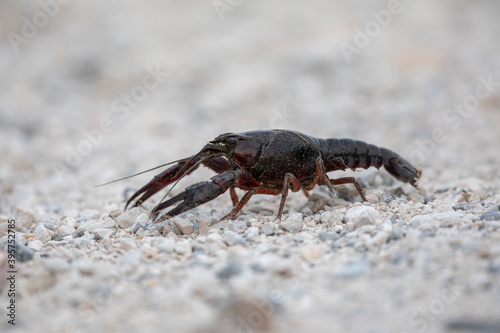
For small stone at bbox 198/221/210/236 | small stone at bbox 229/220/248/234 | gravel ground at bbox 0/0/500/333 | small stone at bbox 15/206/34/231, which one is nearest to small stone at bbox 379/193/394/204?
gravel ground at bbox 0/0/500/333

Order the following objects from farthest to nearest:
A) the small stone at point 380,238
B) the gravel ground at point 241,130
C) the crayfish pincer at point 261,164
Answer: the crayfish pincer at point 261,164 < the small stone at point 380,238 < the gravel ground at point 241,130

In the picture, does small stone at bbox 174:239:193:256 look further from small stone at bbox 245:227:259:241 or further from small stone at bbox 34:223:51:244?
small stone at bbox 34:223:51:244

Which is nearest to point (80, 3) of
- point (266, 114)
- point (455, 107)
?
point (266, 114)

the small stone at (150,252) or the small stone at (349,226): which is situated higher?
the small stone at (349,226)

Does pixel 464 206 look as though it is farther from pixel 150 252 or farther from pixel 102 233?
pixel 102 233

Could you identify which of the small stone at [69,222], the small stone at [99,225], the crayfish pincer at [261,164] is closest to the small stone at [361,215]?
the crayfish pincer at [261,164]

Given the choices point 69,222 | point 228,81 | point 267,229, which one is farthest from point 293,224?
point 228,81

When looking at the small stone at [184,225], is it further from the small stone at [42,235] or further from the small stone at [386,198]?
the small stone at [386,198]
